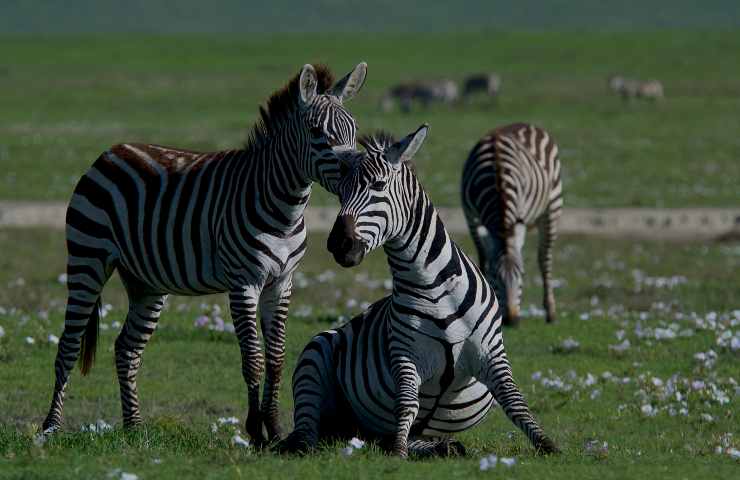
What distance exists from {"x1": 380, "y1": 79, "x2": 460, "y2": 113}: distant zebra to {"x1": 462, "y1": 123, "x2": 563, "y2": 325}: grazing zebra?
155 feet

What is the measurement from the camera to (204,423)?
980 centimetres

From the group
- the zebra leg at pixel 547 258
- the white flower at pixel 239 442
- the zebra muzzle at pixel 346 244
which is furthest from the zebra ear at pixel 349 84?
the zebra leg at pixel 547 258

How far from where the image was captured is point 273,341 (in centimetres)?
876

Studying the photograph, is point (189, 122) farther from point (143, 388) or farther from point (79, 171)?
point (143, 388)

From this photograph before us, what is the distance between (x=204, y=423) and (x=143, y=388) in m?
1.28

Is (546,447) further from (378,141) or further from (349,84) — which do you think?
(349,84)

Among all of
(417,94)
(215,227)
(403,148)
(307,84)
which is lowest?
(215,227)

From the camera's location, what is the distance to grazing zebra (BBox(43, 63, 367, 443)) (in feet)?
27.6

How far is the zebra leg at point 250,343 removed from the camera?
840 cm

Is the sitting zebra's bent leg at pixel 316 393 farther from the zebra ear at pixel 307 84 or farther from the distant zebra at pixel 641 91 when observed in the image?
the distant zebra at pixel 641 91

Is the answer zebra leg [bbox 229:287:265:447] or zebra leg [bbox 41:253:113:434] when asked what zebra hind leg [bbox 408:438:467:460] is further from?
zebra leg [bbox 41:253:113:434]

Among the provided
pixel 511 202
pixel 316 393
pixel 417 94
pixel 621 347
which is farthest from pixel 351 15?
pixel 316 393

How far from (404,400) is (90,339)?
3.16m

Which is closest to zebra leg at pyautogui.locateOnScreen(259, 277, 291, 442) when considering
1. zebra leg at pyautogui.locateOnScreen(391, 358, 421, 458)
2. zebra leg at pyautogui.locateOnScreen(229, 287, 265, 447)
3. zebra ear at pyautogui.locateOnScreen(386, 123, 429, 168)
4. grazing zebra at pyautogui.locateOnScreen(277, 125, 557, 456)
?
zebra leg at pyautogui.locateOnScreen(229, 287, 265, 447)
